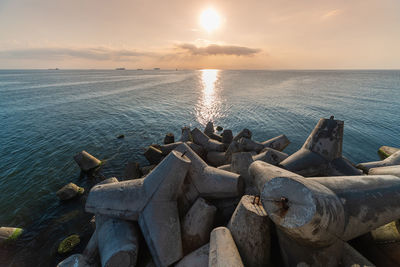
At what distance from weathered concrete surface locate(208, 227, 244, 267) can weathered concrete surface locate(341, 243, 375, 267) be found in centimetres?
199

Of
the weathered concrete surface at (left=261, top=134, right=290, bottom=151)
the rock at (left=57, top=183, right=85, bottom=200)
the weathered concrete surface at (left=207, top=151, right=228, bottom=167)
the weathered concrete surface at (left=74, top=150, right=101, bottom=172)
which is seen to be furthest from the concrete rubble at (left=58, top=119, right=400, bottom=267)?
the weathered concrete surface at (left=74, top=150, right=101, bottom=172)

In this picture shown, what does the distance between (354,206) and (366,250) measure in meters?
1.67

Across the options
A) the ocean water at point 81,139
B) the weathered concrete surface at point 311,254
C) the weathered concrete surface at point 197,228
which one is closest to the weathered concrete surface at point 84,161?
the ocean water at point 81,139

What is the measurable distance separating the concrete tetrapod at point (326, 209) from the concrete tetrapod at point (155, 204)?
2.59 metres

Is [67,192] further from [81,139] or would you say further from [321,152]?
[321,152]

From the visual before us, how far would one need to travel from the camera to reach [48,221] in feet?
27.0

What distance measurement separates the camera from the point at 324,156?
700 centimetres

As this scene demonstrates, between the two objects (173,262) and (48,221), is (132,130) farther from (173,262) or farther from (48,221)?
(173,262)

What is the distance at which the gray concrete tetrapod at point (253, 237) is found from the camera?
345 cm

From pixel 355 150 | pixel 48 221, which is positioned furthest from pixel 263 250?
pixel 355 150

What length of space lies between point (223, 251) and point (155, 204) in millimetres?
2196

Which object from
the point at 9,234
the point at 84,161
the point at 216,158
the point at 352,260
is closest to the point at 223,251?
the point at 352,260

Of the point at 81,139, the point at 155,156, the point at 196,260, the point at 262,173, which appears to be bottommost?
the point at 81,139

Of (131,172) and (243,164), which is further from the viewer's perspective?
(131,172)
